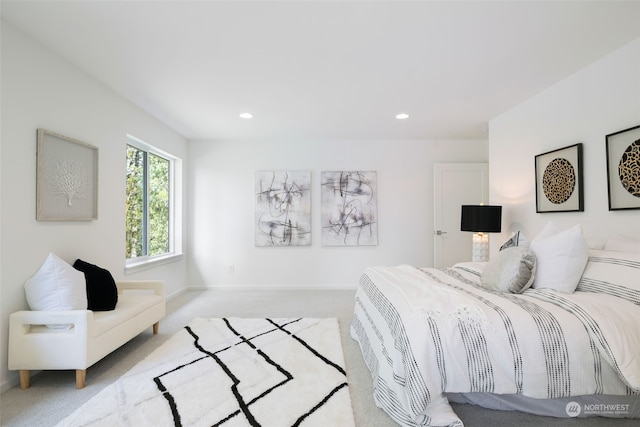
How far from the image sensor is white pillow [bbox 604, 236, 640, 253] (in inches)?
82.2

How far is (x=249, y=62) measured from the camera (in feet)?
8.30

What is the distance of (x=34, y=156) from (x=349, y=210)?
385 cm

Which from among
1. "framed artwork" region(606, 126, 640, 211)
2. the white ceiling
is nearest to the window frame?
the white ceiling

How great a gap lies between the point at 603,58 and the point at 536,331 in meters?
2.43

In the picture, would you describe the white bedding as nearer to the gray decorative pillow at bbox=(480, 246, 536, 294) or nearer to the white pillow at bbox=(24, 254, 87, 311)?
the gray decorative pillow at bbox=(480, 246, 536, 294)

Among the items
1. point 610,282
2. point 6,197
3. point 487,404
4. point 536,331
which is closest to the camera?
point 536,331

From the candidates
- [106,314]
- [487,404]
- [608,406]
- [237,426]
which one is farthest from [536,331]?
[106,314]

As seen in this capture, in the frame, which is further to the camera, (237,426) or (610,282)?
(610,282)

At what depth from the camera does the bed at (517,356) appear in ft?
4.98

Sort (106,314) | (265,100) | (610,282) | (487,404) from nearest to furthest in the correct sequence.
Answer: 1. (487,404)
2. (610,282)
3. (106,314)
4. (265,100)

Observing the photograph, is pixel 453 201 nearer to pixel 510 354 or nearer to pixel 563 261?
pixel 563 261

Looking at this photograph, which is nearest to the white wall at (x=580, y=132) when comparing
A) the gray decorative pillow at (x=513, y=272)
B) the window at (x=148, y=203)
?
the gray decorative pillow at (x=513, y=272)

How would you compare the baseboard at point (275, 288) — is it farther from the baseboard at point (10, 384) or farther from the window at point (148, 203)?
the baseboard at point (10, 384)

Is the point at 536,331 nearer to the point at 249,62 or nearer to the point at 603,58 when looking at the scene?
the point at 603,58
